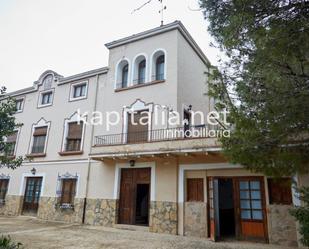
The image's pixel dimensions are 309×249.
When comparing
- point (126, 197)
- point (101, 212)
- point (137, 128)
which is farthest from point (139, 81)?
point (101, 212)

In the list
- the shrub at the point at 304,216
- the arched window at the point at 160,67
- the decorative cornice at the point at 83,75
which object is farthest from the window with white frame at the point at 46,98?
the shrub at the point at 304,216

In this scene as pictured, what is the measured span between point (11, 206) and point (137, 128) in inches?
368

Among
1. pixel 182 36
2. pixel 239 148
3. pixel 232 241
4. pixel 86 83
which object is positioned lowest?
pixel 232 241

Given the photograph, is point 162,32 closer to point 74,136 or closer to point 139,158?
point 139,158

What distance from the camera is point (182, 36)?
12844 millimetres

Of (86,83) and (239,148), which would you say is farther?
(86,83)

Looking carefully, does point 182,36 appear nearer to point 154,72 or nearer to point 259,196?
point 154,72

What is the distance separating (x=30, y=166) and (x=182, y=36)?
11362 millimetres

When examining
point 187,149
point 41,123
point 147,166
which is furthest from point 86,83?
point 187,149

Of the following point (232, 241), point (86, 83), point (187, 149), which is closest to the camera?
point (232, 241)

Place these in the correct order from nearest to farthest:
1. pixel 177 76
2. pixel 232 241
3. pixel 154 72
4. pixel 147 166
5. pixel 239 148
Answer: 1. pixel 239 148
2. pixel 232 241
3. pixel 147 166
4. pixel 177 76
5. pixel 154 72

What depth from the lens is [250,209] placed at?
870 cm

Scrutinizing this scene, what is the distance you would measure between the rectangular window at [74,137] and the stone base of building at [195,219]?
6.92 m

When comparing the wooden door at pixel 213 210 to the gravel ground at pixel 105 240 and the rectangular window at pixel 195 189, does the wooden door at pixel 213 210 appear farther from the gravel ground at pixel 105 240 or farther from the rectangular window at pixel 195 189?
the rectangular window at pixel 195 189
